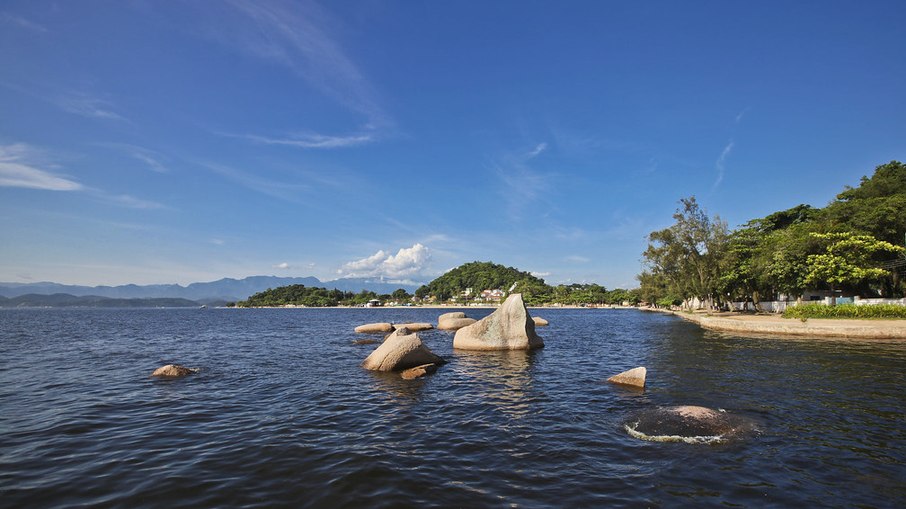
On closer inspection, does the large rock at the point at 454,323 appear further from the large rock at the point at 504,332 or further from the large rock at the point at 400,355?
the large rock at the point at 400,355

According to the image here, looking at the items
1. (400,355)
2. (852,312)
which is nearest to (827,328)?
(852,312)

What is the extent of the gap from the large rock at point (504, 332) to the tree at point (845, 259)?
3579 cm

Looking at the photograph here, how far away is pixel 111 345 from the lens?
104 feet

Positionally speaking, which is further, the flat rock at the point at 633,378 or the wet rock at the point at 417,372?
the wet rock at the point at 417,372

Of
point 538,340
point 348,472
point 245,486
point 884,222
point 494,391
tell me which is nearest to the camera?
point 245,486

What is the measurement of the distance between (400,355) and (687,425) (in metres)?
12.6

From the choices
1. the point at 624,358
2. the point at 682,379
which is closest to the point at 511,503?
the point at 682,379

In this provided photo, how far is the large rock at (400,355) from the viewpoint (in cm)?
1948

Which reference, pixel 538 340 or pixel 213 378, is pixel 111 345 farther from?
pixel 538 340

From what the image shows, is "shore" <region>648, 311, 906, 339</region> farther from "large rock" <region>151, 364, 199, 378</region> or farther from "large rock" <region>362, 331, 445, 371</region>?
"large rock" <region>151, 364, 199, 378</region>

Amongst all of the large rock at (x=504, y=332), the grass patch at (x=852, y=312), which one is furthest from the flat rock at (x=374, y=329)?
the grass patch at (x=852, y=312)

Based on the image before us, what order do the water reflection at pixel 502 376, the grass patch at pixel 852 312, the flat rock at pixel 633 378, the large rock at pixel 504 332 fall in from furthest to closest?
the grass patch at pixel 852 312 → the large rock at pixel 504 332 → the flat rock at pixel 633 378 → the water reflection at pixel 502 376

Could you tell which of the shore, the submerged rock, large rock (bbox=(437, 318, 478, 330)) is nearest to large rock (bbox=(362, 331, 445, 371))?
the submerged rock

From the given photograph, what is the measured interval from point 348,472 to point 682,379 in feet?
48.4
